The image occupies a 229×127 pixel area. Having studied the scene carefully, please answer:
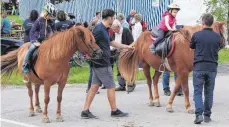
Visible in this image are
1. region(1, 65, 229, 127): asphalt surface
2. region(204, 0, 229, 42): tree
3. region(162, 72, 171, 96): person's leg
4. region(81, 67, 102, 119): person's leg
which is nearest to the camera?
region(1, 65, 229, 127): asphalt surface

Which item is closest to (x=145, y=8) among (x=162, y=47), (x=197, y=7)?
(x=197, y=7)

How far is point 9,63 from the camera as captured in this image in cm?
A: 981

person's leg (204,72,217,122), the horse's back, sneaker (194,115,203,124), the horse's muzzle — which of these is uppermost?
the horse's muzzle

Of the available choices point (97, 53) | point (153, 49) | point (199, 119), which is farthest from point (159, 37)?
point (199, 119)

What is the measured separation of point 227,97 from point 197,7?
11503 millimetres

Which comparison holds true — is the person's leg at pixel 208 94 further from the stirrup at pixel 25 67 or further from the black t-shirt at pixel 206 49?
the stirrup at pixel 25 67

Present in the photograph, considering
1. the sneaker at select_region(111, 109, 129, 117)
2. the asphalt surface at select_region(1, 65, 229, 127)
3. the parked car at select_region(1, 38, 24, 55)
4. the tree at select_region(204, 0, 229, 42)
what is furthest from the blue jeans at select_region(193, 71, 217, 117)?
the tree at select_region(204, 0, 229, 42)

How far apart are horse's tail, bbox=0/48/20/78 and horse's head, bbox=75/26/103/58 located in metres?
1.82

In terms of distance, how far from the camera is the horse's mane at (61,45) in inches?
339

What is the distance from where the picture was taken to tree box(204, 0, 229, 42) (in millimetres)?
20781

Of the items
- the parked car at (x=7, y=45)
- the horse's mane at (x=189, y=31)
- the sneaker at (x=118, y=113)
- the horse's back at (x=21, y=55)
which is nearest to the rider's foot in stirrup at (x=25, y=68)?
the horse's back at (x=21, y=55)

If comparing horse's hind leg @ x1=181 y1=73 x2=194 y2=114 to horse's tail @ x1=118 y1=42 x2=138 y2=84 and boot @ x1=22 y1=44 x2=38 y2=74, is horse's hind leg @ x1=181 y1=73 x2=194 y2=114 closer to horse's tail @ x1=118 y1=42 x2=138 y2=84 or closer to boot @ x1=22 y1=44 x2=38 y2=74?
horse's tail @ x1=118 y1=42 x2=138 y2=84

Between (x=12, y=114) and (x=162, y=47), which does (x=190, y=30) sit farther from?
(x=12, y=114)

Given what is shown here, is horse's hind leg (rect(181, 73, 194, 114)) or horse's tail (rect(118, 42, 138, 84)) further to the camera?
horse's tail (rect(118, 42, 138, 84))
